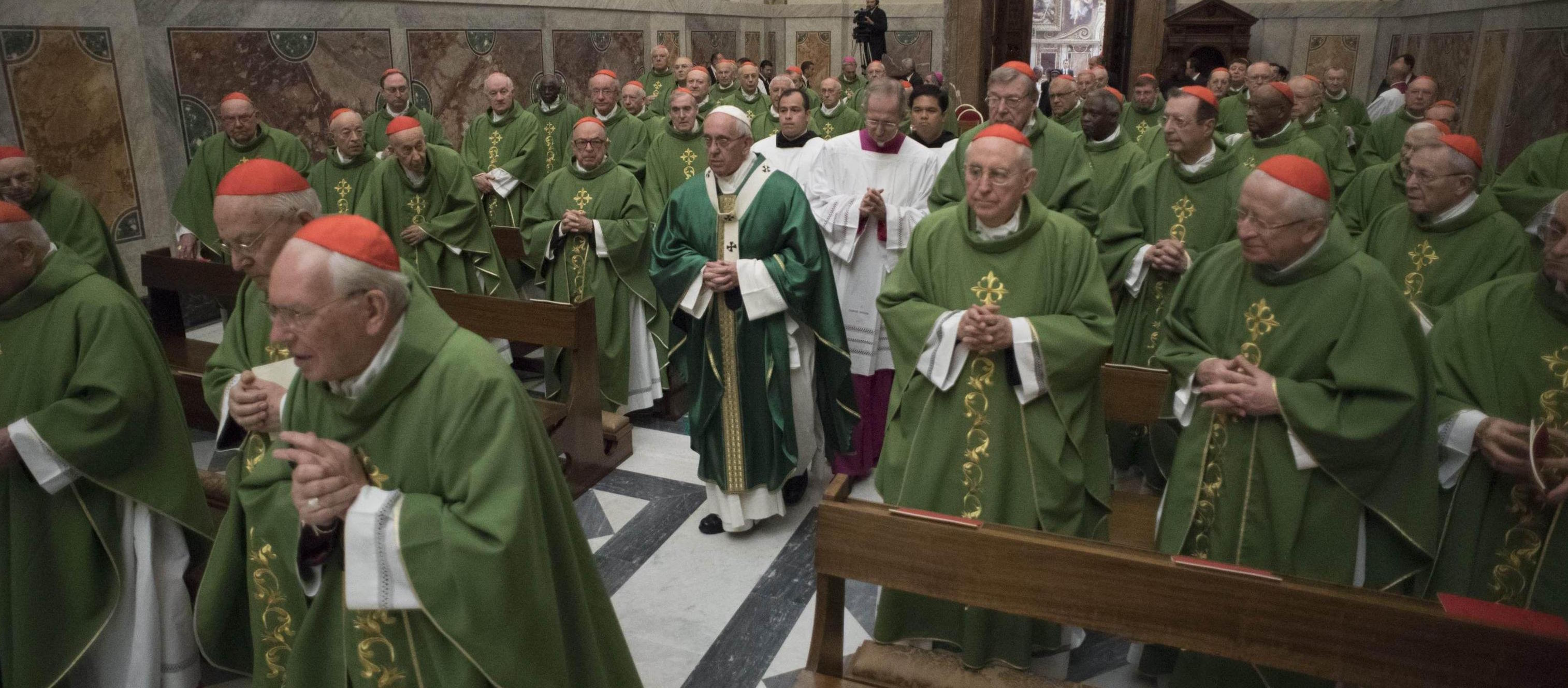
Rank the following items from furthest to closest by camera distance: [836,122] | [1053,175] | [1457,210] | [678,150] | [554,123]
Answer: [836,122] < [554,123] < [678,150] < [1053,175] < [1457,210]

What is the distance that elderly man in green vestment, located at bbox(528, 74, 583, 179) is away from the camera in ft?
34.7

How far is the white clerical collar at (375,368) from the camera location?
234 cm

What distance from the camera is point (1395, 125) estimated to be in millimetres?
9844

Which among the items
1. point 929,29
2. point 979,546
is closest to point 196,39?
point 979,546

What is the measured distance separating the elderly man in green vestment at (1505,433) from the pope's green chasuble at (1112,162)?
3.01 m

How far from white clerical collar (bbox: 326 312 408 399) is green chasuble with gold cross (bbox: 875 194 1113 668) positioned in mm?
1936

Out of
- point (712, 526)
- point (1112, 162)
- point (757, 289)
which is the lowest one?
point (712, 526)

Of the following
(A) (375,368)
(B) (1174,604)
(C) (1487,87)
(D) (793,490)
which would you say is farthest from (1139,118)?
(A) (375,368)

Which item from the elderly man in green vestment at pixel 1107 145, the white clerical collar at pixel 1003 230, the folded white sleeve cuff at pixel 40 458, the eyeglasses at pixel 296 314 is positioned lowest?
the folded white sleeve cuff at pixel 40 458

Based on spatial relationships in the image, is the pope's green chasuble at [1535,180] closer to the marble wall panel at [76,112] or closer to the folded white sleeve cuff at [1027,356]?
the folded white sleeve cuff at [1027,356]

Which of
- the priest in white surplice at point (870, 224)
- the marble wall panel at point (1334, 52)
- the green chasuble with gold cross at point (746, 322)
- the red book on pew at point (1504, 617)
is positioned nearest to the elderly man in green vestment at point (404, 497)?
the red book on pew at point (1504, 617)

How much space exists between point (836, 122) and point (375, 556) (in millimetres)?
10129

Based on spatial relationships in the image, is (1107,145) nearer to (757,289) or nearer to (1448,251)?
(1448,251)

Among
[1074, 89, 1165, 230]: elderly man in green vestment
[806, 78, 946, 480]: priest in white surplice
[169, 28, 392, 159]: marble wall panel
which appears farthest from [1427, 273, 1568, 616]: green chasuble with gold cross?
[169, 28, 392, 159]: marble wall panel
